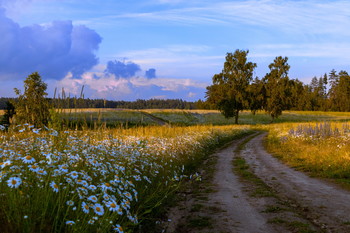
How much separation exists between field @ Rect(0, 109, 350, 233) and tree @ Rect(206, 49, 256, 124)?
90.0ft

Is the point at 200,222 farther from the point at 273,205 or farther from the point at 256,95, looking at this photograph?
the point at 256,95

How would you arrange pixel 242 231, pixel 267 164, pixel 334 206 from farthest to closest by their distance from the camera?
pixel 267 164
pixel 334 206
pixel 242 231

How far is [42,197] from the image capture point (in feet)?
12.4

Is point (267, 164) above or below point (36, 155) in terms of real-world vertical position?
below

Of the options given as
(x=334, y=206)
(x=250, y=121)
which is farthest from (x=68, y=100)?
(x=250, y=121)

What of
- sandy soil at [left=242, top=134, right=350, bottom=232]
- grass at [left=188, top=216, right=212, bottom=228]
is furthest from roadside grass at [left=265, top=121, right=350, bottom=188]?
grass at [left=188, top=216, right=212, bottom=228]

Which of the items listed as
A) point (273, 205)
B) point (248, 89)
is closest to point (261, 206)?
point (273, 205)

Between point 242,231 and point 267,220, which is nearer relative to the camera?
point 242,231

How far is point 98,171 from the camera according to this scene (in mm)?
5398

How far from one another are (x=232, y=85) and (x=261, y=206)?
46920 millimetres

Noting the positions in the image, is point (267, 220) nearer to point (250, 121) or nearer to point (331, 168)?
point (331, 168)

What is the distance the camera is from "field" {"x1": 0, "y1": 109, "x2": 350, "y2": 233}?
355 cm

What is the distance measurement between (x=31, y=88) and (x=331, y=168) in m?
30.1

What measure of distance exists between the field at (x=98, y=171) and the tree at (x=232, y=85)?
90.0 feet
